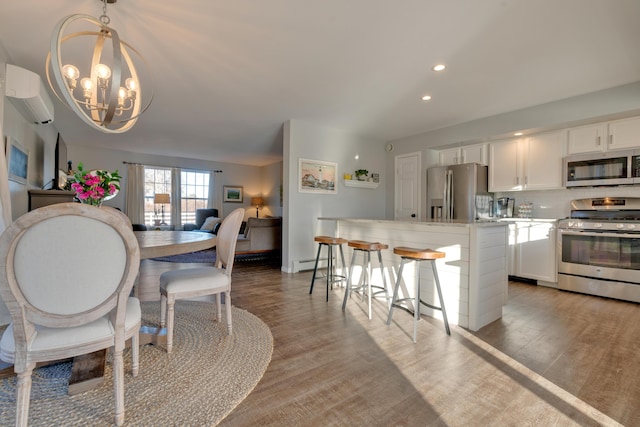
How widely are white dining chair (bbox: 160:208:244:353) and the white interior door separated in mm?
3989

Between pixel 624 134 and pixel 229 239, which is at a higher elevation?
pixel 624 134

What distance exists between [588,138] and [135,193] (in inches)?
347

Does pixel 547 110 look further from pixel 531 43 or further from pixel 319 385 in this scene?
pixel 319 385

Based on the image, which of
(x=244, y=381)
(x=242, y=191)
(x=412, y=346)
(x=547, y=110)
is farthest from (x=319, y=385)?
(x=242, y=191)

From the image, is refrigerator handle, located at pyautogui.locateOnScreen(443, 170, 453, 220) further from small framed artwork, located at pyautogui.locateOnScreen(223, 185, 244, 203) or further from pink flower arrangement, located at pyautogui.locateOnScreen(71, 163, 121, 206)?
small framed artwork, located at pyautogui.locateOnScreen(223, 185, 244, 203)

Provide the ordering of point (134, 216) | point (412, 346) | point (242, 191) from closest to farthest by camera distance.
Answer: point (412, 346) < point (134, 216) < point (242, 191)

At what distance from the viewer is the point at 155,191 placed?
7746mm

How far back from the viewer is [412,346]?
2146mm

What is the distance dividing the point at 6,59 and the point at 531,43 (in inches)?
192

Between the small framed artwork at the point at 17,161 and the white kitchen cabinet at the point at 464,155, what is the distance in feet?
19.2

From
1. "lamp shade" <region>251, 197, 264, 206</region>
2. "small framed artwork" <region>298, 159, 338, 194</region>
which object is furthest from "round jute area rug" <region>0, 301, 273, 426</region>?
"lamp shade" <region>251, 197, 264, 206</region>

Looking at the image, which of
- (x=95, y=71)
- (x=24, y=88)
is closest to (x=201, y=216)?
(x=24, y=88)

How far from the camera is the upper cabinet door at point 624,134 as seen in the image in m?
3.38

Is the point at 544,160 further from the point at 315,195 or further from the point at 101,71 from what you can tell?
the point at 101,71
